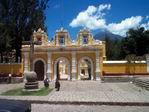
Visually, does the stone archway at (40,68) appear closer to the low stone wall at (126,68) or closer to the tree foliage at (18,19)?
the tree foliage at (18,19)

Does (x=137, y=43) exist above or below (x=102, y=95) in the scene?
above

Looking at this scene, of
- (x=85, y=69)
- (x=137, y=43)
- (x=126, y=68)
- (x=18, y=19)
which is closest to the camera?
(x=126, y=68)

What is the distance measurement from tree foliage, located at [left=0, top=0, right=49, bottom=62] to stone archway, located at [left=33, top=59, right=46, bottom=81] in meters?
4.46

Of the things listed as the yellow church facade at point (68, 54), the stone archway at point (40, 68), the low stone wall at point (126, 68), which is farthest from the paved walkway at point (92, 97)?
the stone archway at point (40, 68)

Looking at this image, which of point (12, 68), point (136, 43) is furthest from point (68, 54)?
point (136, 43)

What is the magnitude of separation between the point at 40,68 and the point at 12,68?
3568 millimetres

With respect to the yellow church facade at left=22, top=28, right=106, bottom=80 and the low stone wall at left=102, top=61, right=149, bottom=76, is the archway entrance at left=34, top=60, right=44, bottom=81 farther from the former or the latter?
the low stone wall at left=102, top=61, right=149, bottom=76

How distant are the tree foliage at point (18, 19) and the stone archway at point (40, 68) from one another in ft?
14.6

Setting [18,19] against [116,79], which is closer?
[116,79]

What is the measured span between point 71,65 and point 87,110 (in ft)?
79.9

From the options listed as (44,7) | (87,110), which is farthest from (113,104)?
(44,7)

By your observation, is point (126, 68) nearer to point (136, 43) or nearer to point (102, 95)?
point (102, 95)

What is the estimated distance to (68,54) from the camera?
39.1 meters

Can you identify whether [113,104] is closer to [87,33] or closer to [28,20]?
[87,33]
